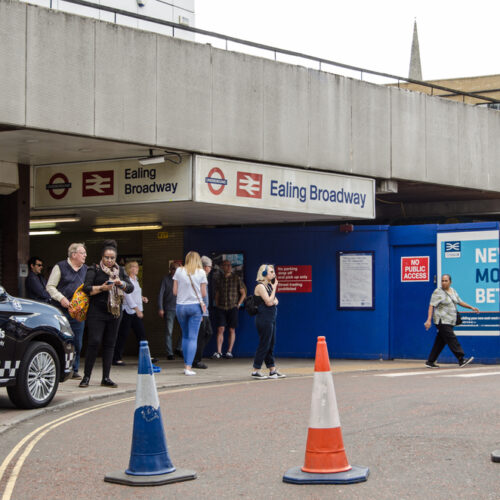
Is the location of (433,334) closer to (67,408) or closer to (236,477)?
(67,408)

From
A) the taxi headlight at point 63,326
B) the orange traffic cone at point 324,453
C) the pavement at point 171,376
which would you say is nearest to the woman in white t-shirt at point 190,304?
the pavement at point 171,376

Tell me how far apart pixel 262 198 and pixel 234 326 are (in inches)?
146

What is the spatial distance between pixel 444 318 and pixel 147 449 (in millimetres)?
11101

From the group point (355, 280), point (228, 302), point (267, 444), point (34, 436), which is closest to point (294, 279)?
point (355, 280)

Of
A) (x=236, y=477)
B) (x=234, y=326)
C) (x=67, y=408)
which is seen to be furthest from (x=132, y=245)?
(x=236, y=477)

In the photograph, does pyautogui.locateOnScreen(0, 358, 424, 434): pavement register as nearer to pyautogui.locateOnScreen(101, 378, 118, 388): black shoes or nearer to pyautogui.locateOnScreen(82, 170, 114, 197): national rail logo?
pyautogui.locateOnScreen(101, 378, 118, 388): black shoes

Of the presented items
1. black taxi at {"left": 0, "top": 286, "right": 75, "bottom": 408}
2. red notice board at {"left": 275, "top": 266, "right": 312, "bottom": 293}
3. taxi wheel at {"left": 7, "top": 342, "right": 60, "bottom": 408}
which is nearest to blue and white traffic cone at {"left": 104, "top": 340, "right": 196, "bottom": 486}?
black taxi at {"left": 0, "top": 286, "right": 75, "bottom": 408}

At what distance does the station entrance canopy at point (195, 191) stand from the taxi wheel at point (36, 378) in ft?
17.7

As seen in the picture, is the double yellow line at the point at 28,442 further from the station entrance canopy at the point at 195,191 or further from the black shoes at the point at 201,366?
the station entrance canopy at the point at 195,191

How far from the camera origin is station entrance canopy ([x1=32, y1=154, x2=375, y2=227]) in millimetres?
15688

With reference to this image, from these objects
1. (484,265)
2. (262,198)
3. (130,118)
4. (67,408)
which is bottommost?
(67,408)

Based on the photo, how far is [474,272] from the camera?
18281mm

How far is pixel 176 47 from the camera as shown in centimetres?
1551

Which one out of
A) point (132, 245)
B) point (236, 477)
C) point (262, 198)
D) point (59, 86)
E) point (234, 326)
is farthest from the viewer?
point (132, 245)
